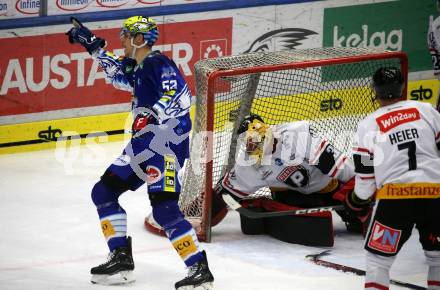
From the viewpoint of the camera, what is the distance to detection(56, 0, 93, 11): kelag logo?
9.66m

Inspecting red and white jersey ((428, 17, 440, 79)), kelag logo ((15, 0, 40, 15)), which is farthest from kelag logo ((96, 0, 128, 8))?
red and white jersey ((428, 17, 440, 79))

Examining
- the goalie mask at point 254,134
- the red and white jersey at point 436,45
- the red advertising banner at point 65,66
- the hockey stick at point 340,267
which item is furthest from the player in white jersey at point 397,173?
the red advertising banner at point 65,66

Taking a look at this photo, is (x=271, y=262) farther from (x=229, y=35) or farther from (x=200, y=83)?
(x=229, y=35)

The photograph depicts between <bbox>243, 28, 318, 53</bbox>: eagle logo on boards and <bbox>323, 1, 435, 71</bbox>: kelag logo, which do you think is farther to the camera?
<bbox>323, 1, 435, 71</bbox>: kelag logo

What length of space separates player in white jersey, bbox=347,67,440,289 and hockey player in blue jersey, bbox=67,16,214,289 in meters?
1.16

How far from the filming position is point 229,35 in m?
10.5

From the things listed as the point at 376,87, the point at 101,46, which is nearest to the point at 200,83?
the point at 101,46

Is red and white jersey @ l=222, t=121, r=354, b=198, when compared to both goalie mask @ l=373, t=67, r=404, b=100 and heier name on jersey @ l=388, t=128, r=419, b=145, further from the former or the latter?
heier name on jersey @ l=388, t=128, r=419, b=145

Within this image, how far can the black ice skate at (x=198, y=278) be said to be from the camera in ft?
20.5

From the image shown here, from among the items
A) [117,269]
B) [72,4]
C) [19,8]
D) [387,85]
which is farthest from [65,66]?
[387,85]

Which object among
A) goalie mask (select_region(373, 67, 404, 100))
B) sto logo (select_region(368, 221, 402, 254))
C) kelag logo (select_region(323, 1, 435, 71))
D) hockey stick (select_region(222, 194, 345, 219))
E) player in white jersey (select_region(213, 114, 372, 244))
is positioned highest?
kelag logo (select_region(323, 1, 435, 71))

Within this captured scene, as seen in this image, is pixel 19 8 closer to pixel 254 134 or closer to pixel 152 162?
pixel 254 134

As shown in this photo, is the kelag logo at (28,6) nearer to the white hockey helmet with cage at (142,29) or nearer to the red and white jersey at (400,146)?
the white hockey helmet with cage at (142,29)

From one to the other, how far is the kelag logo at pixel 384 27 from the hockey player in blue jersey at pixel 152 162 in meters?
4.64
